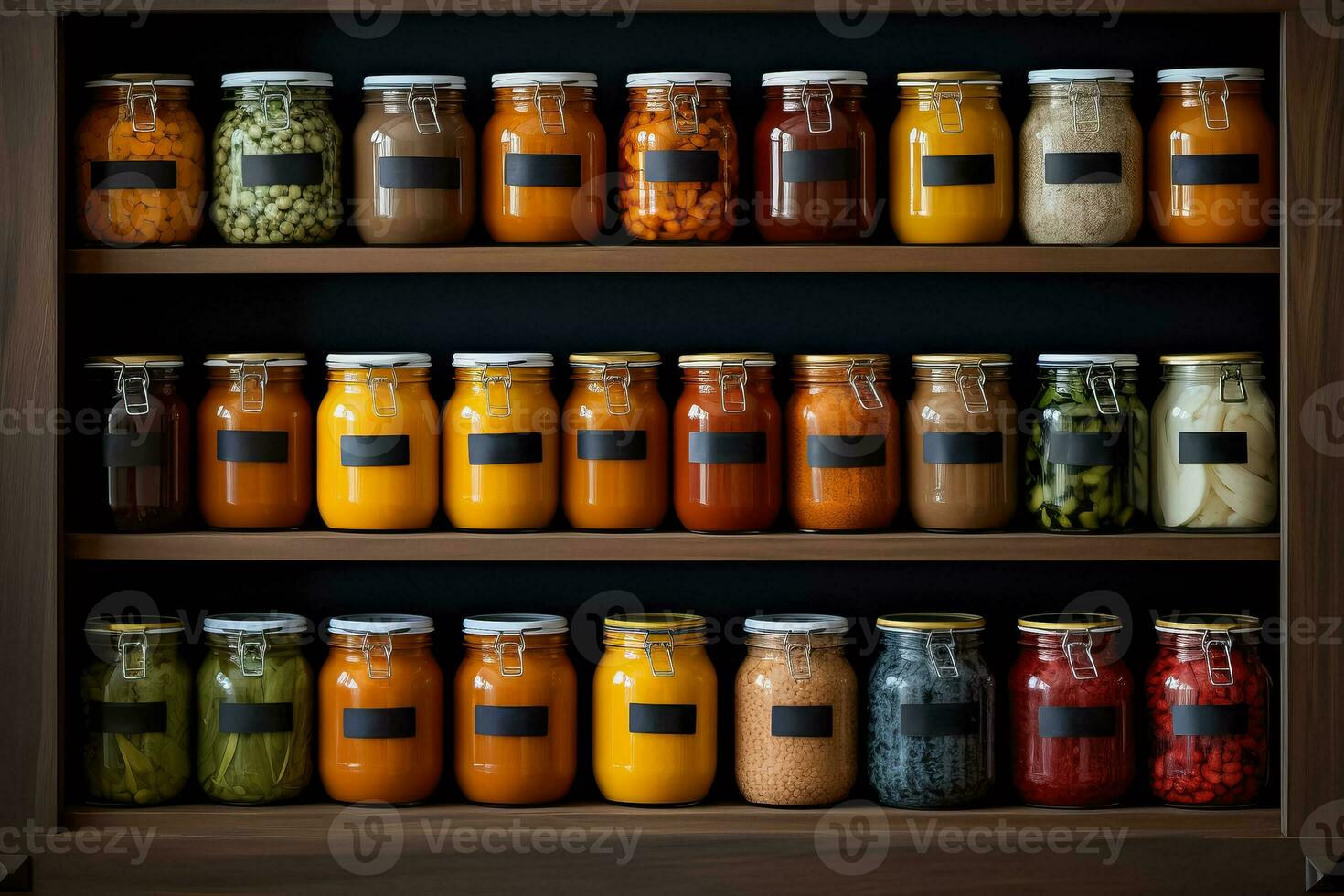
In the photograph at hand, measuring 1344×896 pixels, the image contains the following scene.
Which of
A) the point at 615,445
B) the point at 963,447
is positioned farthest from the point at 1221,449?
the point at 615,445

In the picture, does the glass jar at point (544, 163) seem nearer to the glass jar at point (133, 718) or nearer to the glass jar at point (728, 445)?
the glass jar at point (728, 445)

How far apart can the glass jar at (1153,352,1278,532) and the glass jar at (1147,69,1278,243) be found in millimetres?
175

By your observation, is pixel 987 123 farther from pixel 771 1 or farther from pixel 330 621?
pixel 330 621

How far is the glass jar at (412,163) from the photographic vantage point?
1.85 metres

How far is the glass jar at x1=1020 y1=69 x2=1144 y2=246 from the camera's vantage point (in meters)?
1.83

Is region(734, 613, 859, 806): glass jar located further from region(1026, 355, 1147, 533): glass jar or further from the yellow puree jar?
region(1026, 355, 1147, 533): glass jar

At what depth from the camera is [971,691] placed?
71.4 inches

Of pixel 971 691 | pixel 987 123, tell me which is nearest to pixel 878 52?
pixel 987 123

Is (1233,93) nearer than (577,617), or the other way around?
(1233,93)

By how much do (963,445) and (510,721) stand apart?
27.6 inches

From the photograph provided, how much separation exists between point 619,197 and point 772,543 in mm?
514

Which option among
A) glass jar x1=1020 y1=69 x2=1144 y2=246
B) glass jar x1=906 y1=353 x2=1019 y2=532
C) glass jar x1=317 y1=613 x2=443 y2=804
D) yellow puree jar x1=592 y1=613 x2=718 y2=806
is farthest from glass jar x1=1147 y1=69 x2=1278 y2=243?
glass jar x1=317 y1=613 x2=443 y2=804

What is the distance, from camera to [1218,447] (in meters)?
1.82

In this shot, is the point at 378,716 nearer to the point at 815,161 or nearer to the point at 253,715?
the point at 253,715
